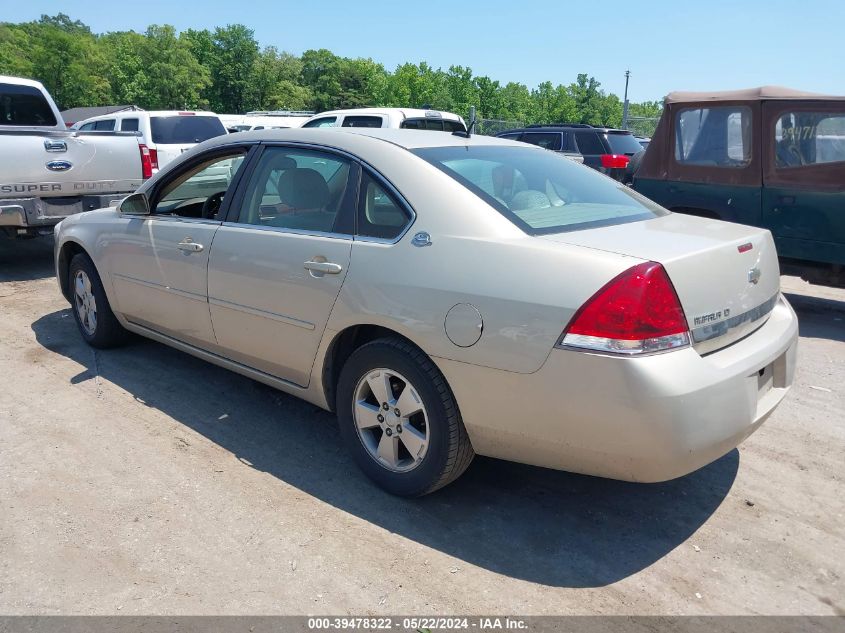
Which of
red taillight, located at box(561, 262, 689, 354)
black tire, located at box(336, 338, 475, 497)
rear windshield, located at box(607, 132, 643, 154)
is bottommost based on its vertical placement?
black tire, located at box(336, 338, 475, 497)

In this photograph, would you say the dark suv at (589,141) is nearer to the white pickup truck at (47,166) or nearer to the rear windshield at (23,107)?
the white pickup truck at (47,166)

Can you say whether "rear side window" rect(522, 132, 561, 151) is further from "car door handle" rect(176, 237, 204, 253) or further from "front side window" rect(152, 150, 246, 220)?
"car door handle" rect(176, 237, 204, 253)

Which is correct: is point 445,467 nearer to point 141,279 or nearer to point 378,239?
point 378,239

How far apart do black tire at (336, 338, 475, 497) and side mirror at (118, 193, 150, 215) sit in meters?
2.17

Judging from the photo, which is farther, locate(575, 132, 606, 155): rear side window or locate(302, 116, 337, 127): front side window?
locate(575, 132, 606, 155): rear side window

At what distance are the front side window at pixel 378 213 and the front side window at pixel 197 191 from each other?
1.09 meters

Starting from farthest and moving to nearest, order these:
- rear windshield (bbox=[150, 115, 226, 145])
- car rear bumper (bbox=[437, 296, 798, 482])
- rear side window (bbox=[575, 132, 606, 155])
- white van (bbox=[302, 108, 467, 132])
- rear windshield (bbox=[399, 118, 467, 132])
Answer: rear side window (bbox=[575, 132, 606, 155])
rear windshield (bbox=[150, 115, 226, 145])
rear windshield (bbox=[399, 118, 467, 132])
white van (bbox=[302, 108, 467, 132])
car rear bumper (bbox=[437, 296, 798, 482])

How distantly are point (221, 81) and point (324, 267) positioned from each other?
71.4 metres

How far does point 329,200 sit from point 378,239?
478mm

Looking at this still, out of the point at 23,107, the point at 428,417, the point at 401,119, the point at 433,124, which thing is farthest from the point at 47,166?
the point at 428,417

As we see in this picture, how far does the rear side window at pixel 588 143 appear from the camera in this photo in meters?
14.0

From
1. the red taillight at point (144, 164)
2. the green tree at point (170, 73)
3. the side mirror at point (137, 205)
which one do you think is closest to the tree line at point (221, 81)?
the green tree at point (170, 73)

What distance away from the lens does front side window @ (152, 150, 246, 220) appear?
14.4 feet

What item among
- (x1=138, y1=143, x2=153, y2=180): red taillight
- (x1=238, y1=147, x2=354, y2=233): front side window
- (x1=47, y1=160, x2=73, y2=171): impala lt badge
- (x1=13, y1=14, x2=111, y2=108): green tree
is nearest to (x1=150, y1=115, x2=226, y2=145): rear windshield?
(x1=138, y1=143, x2=153, y2=180): red taillight
